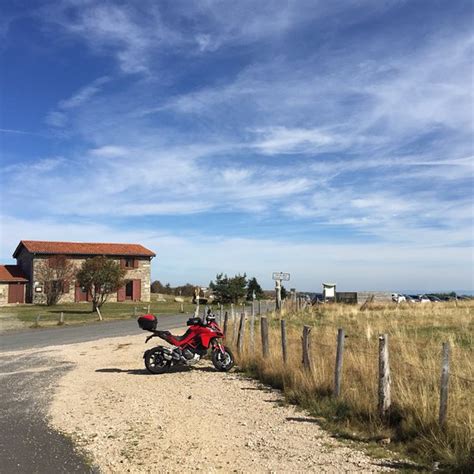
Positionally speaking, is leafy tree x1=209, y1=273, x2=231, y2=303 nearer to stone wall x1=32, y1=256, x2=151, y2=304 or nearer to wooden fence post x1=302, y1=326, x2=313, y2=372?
stone wall x1=32, y1=256, x2=151, y2=304

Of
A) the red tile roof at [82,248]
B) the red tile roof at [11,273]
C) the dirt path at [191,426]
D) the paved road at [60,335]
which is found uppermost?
the red tile roof at [82,248]

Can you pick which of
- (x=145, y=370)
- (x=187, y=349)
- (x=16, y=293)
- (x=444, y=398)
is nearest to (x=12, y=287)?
(x=16, y=293)

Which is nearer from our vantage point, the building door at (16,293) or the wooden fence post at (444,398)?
the wooden fence post at (444,398)

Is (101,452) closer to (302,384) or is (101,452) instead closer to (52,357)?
(302,384)

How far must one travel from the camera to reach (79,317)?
3334 cm

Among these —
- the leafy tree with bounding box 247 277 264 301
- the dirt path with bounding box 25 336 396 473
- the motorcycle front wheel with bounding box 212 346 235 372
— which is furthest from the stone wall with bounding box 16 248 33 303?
the motorcycle front wheel with bounding box 212 346 235 372

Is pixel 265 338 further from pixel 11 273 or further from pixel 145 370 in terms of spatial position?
pixel 11 273

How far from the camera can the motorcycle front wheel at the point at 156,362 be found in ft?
38.1

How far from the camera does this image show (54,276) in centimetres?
4744

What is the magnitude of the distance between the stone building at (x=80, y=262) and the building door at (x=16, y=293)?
0.47 metres

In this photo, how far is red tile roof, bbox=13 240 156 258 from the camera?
49781 millimetres

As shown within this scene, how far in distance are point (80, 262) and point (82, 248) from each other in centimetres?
200

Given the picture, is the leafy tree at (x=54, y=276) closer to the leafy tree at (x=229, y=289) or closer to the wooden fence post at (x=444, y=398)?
the leafy tree at (x=229, y=289)

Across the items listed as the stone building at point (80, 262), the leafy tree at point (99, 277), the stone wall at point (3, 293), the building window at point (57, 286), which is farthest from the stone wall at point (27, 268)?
the leafy tree at point (99, 277)
